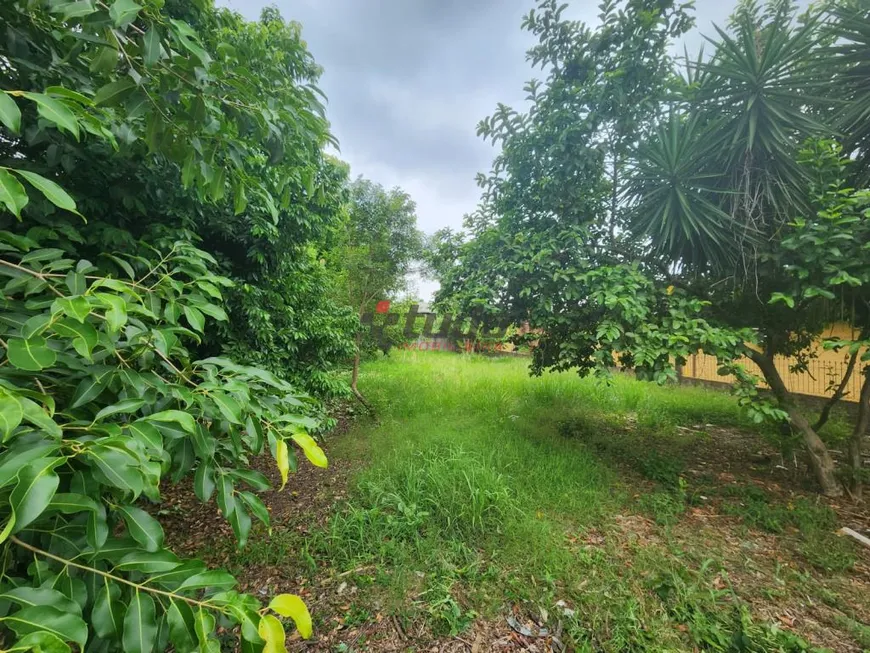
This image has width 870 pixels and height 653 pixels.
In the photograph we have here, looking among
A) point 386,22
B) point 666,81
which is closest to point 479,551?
point 666,81

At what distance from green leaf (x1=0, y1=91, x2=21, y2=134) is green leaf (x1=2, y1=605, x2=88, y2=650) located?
2.76 feet

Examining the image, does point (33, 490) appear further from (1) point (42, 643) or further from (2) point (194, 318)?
(2) point (194, 318)

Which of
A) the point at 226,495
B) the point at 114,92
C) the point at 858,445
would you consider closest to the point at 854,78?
the point at 858,445

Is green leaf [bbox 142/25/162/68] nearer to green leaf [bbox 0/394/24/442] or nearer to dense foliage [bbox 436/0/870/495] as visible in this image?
green leaf [bbox 0/394/24/442]

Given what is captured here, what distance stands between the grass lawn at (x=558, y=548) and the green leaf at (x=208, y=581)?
1232 millimetres

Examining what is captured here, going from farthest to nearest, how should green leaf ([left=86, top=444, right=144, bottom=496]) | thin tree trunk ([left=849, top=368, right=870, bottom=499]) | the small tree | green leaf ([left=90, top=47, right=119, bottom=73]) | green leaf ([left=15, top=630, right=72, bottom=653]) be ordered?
1. the small tree
2. thin tree trunk ([left=849, top=368, right=870, bottom=499])
3. green leaf ([left=90, top=47, right=119, bottom=73])
4. green leaf ([left=86, top=444, right=144, bottom=496])
5. green leaf ([left=15, top=630, right=72, bottom=653])

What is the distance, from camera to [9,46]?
4.12ft

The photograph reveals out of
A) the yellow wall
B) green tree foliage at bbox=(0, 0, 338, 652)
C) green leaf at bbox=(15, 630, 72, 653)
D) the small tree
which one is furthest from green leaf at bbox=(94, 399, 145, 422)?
the yellow wall

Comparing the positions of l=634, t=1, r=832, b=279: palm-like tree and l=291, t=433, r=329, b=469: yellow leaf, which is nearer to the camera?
l=291, t=433, r=329, b=469: yellow leaf

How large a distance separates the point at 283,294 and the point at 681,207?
345 centimetres

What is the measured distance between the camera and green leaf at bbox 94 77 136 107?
906mm

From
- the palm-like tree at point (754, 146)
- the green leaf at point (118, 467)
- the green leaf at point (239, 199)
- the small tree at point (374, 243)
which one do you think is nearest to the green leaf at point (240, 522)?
the green leaf at point (118, 467)

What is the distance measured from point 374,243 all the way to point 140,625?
4.41 metres

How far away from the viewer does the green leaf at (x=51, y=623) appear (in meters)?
0.50
